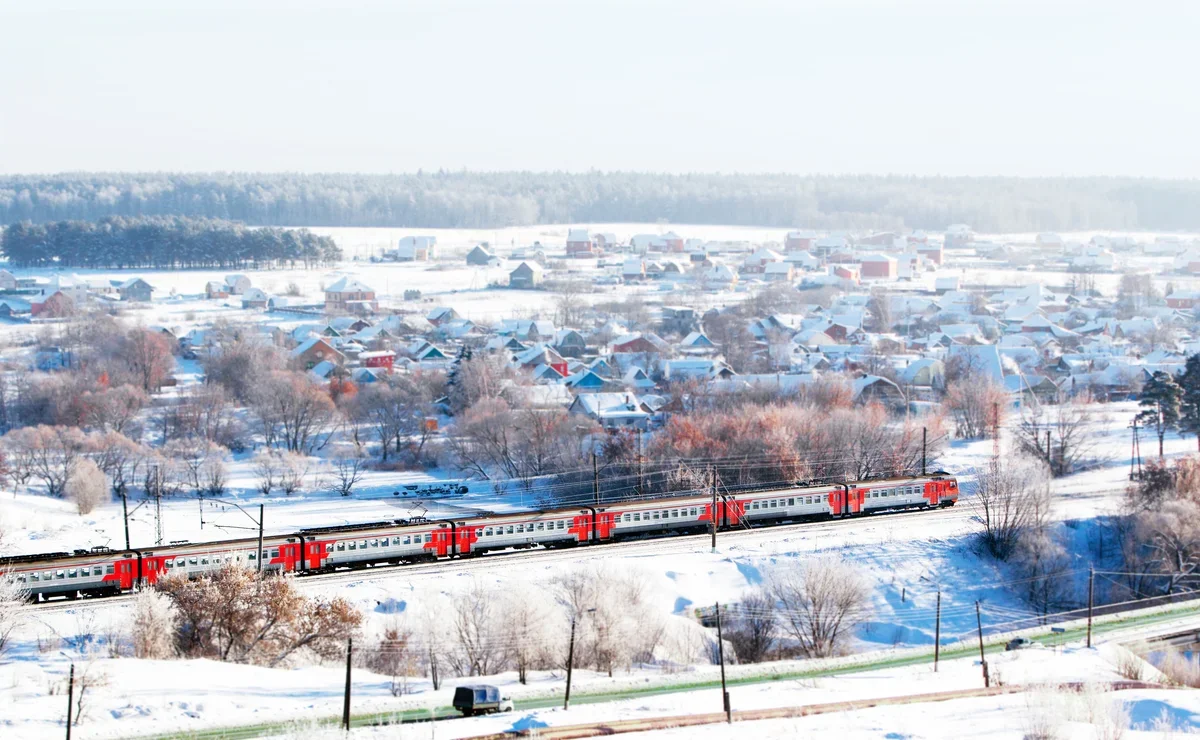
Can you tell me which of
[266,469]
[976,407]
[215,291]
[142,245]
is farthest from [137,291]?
[976,407]

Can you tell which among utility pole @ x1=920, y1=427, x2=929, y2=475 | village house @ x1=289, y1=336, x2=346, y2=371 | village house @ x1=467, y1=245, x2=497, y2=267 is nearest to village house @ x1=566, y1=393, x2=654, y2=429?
utility pole @ x1=920, y1=427, x2=929, y2=475

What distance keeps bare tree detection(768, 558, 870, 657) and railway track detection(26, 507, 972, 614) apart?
405 centimetres

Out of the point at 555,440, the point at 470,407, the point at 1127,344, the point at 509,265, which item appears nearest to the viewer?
the point at 555,440

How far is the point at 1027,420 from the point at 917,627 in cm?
2094

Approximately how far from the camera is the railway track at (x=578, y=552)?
2673cm

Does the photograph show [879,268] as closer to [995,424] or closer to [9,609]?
[995,424]

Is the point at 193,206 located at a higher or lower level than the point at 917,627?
higher

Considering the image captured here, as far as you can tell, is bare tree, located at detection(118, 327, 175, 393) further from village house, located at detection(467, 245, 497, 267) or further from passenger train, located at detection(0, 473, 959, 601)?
village house, located at detection(467, 245, 497, 267)

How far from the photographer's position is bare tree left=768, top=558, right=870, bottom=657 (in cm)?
2736

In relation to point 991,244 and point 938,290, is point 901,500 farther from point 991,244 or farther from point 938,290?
point 991,244

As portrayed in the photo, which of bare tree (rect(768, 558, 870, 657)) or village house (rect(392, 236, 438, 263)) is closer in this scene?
bare tree (rect(768, 558, 870, 657))

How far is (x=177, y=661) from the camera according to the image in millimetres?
21422

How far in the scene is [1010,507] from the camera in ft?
112

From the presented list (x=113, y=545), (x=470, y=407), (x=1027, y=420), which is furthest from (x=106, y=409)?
(x=1027, y=420)
